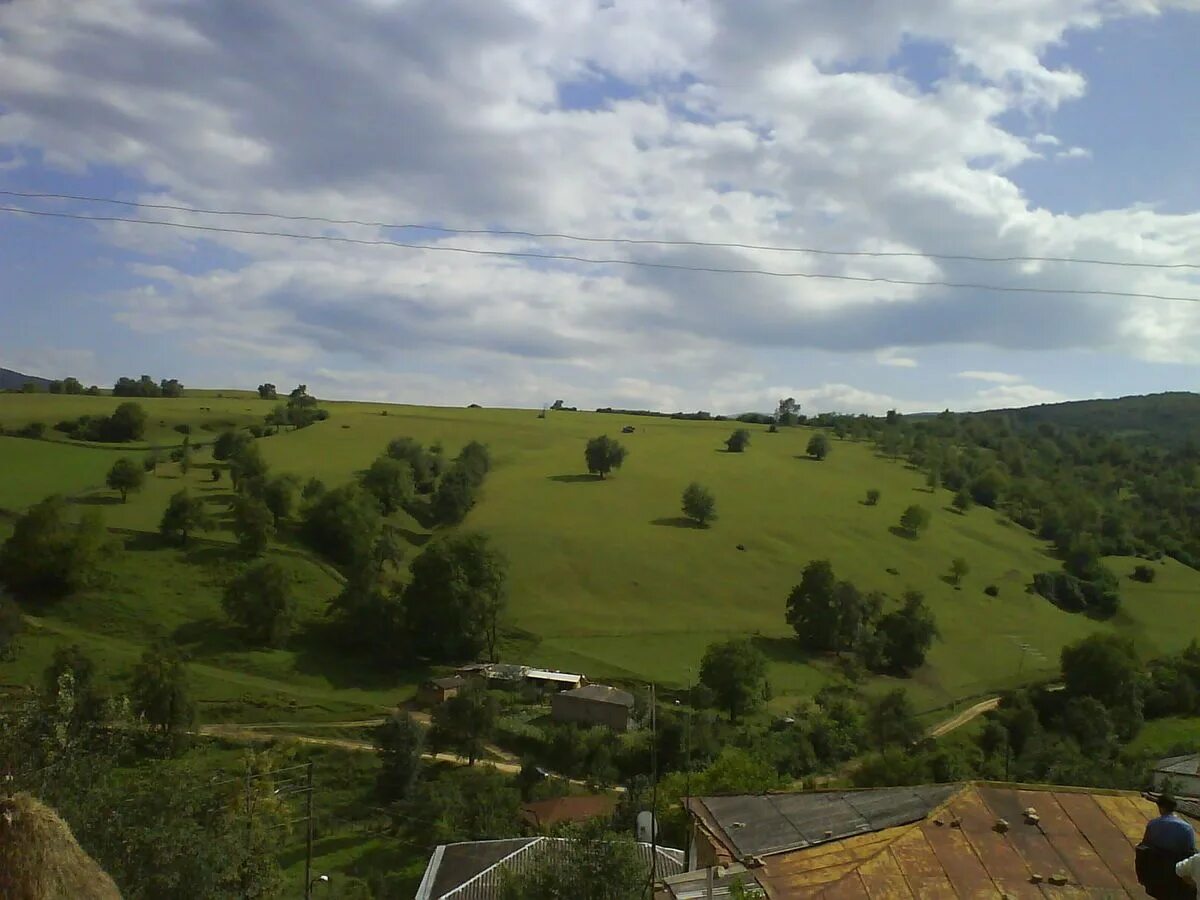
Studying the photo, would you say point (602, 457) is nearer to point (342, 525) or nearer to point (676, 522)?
point (676, 522)

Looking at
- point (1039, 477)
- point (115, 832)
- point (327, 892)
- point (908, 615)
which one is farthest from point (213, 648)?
point (1039, 477)

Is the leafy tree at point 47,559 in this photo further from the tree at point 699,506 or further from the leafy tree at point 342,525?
the tree at point 699,506

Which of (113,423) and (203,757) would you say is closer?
(203,757)

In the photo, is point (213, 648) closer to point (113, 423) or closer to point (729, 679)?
point (729, 679)

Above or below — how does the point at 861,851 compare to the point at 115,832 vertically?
above

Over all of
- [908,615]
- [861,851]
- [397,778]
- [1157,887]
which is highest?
[1157,887]

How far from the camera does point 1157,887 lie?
653 cm

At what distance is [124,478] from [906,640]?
5178 cm

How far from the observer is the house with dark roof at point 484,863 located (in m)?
21.1

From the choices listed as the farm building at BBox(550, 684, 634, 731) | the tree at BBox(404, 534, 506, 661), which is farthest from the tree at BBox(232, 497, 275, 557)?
the farm building at BBox(550, 684, 634, 731)

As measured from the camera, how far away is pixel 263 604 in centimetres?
4694

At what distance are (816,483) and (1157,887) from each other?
85.7 m

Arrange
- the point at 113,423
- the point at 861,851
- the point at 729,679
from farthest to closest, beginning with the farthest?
1. the point at 113,423
2. the point at 729,679
3. the point at 861,851

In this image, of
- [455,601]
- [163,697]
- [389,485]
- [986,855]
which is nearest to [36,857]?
[986,855]
